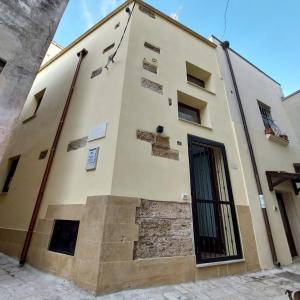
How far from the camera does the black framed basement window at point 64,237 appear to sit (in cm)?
310

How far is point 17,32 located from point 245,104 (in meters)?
6.39

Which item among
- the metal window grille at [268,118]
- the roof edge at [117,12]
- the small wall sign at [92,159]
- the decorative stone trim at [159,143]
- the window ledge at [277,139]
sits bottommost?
the small wall sign at [92,159]

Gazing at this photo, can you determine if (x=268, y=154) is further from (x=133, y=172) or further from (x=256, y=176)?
(x=133, y=172)

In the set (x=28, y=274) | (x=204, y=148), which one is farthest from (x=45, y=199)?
(x=204, y=148)

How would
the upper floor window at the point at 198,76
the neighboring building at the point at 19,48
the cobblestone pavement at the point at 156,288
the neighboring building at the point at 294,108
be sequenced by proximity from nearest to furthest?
the cobblestone pavement at the point at 156,288 < the neighboring building at the point at 19,48 < the upper floor window at the point at 198,76 < the neighboring building at the point at 294,108

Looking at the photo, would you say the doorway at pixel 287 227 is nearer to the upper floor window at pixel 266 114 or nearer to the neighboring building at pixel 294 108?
the upper floor window at pixel 266 114

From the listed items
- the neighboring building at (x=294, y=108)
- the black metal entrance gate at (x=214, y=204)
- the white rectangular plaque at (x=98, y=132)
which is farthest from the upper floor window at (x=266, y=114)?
the white rectangular plaque at (x=98, y=132)

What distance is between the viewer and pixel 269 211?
4852 millimetres

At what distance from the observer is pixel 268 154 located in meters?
5.93

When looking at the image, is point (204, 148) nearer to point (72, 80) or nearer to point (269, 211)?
point (269, 211)

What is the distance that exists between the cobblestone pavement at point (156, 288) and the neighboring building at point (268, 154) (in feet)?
3.17

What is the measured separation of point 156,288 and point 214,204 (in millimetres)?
2442

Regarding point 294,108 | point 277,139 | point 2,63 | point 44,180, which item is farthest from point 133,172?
point 294,108

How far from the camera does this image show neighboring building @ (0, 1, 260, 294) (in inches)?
115
